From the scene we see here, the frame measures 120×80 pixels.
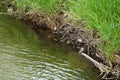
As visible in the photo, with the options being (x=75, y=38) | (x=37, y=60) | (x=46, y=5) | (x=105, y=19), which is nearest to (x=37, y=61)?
(x=37, y=60)

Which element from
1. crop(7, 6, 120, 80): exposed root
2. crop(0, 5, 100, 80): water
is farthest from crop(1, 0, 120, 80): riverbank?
crop(0, 5, 100, 80): water

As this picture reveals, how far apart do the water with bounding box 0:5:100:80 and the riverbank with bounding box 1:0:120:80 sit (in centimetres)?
15

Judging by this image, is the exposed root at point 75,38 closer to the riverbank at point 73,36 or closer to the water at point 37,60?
the riverbank at point 73,36

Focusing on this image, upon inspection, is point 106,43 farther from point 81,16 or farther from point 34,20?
point 34,20

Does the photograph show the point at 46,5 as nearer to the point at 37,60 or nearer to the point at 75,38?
the point at 75,38

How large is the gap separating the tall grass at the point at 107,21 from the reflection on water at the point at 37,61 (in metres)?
0.57

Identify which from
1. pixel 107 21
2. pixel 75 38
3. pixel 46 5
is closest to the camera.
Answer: pixel 107 21

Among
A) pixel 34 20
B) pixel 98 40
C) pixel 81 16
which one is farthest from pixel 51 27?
pixel 98 40

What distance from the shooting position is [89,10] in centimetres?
575

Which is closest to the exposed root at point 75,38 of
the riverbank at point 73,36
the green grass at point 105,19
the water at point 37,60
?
the riverbank at point 73,36

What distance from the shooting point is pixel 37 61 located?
235 inches

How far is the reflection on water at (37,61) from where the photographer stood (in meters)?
5.47

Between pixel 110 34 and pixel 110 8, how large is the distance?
1.39 ft

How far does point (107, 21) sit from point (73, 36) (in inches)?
49.6
